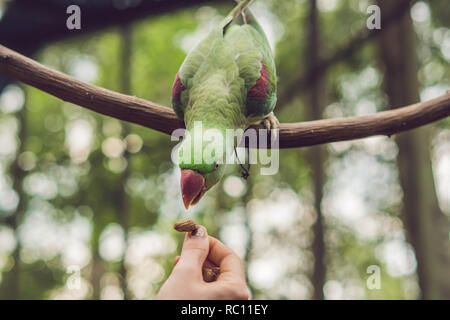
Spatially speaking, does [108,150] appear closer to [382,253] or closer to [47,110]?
[47,110]

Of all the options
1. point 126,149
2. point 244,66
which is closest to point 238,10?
point 244,66

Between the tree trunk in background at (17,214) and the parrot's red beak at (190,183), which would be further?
the tree trunk in background at (17,214)

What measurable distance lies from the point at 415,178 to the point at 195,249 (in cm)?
366

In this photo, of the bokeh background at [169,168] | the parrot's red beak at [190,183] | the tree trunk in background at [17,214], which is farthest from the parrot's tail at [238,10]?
the tree trunk in background at [17,214]

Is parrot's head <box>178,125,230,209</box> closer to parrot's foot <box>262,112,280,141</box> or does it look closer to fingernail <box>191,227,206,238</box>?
fingernail <box>191,227,206,238</box>

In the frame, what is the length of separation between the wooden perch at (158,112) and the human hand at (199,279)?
932mm

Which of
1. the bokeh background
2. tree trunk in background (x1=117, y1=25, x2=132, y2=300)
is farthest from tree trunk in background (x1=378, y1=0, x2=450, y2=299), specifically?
tree trunk in background (x1=117, y1=25, x2=132, y2=300)

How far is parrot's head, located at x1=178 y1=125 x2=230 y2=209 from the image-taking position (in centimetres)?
198

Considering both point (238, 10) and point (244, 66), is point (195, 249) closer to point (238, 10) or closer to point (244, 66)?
point (244, 66)

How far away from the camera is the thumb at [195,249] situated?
1646 millimetres

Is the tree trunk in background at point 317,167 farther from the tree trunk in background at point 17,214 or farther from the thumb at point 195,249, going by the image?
the tree trunk in background at point 17,214

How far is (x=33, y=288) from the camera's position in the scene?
7938 millimetres

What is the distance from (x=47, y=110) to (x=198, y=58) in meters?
6.34
